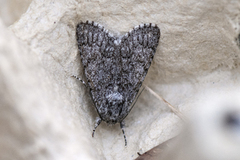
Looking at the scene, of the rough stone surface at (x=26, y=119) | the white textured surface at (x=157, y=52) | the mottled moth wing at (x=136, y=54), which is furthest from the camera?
the mottled moth wing at (x=136, y=54)

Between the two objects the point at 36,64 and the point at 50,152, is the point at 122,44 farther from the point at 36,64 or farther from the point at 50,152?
the point at 50,152

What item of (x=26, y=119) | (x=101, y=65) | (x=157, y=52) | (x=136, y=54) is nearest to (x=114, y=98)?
(x=101, y=65)

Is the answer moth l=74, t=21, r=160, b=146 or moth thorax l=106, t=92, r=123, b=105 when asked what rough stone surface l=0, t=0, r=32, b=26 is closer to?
moth l=74, t=21, r=160, b=146

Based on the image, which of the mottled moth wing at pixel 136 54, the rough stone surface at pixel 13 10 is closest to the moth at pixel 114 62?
the mottled moth wing at pixel 136 54

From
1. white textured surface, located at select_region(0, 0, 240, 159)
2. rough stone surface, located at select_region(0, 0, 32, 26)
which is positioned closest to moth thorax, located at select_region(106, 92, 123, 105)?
white textured surface, located at select_region(0, 0, 240, 159)

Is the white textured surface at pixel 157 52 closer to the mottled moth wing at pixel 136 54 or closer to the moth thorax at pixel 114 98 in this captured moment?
the mottled moth wing at pixel 136 54

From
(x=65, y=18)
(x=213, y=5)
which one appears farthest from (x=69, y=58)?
(x=213, y=5)
